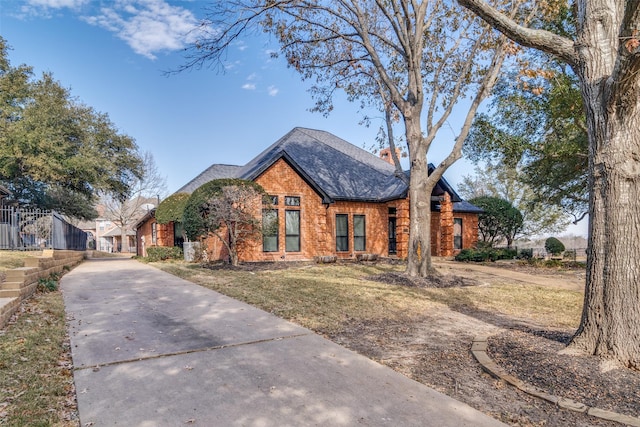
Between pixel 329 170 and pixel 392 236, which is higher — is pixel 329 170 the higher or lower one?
the higher one

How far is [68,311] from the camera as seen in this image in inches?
259

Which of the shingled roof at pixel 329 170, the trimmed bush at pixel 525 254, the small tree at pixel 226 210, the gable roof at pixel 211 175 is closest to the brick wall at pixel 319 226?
the shingled roof at pixel 329 170

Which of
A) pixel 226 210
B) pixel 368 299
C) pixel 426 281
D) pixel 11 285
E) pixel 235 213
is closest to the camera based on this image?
pixel 11 285

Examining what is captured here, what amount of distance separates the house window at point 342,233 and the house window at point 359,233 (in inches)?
18.5

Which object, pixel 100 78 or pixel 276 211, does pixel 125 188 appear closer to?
pixel 100 78

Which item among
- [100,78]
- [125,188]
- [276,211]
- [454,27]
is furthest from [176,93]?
[125,188]

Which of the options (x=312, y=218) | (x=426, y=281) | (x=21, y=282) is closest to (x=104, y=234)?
(x=312, y=218)

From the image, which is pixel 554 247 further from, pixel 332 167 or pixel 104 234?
pixel 104 234

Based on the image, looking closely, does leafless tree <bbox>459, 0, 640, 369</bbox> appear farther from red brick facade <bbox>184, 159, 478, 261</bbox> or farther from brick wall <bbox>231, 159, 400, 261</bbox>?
red brick facade <bbox>184, 159, 478, 261</bbox>

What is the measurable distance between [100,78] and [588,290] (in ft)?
58.8

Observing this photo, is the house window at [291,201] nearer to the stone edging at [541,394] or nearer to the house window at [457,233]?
the house window at [457,233]

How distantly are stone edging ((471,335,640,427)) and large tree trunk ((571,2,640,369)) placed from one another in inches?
40.2

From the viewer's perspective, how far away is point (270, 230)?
50.9ft

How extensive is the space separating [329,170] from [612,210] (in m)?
16.9
